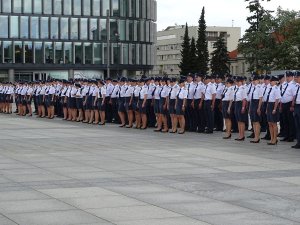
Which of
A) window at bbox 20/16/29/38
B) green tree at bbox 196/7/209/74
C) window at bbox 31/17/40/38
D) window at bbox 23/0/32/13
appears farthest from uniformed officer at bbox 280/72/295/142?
green tree at bbox 196/7/209/74

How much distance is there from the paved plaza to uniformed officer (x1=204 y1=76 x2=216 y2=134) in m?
3.97

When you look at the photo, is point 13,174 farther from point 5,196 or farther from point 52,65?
point 52,65

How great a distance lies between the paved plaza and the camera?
9242 millimetres

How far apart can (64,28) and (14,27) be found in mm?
5982

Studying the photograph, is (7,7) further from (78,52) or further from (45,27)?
(78,52)

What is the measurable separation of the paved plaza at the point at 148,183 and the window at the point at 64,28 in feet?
218


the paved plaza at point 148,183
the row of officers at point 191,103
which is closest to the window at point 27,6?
the row of officers at point 191,103

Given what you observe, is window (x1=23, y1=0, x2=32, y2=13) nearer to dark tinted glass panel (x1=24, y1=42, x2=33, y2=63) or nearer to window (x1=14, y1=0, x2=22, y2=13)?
window (x1=14, y1=0, x2=22, y2=13)

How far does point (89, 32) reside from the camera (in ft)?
288

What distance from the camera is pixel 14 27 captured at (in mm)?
84750

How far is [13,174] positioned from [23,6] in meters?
73.8

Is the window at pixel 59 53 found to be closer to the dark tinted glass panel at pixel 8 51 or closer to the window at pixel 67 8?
the window at pixel 67 8

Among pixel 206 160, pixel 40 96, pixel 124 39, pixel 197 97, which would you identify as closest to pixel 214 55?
pixel 124 39

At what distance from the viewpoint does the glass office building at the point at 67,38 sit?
277 ft
